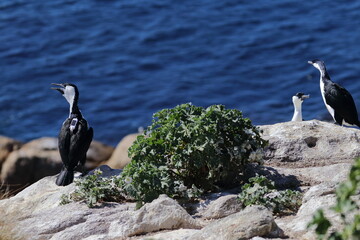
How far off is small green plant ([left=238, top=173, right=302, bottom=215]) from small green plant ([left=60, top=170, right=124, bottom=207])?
53.7 inches

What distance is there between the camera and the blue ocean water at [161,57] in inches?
810

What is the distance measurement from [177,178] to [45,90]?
14.3m

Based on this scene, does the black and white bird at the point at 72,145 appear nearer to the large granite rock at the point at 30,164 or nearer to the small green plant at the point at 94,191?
the small green plant at the point at 94,191

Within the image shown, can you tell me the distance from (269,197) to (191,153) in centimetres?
86

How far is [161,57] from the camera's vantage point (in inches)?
904

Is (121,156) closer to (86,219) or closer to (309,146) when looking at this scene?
(309,146)

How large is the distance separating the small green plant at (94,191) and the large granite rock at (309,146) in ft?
6.12

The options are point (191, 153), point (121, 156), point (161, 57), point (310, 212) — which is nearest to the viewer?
point (310, 212)

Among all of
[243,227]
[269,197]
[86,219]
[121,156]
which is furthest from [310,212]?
[121,156]

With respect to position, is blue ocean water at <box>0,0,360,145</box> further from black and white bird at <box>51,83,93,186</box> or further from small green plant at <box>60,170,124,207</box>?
small green plant at <box>60,170,124,207</box>

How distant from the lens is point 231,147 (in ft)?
27.0

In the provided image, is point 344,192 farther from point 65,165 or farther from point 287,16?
point 287,16

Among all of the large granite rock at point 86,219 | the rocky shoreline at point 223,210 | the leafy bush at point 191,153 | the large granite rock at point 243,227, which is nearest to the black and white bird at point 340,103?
the rocky shoreline at point 223,210

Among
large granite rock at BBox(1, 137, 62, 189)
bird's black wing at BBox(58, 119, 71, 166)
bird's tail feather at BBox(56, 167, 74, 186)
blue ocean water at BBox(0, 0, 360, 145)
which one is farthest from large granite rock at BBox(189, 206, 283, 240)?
blue ocean water at BBox(0, 0, 360, 145)
